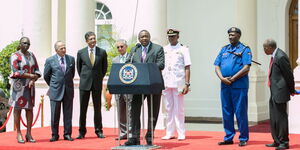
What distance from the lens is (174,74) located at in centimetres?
1225

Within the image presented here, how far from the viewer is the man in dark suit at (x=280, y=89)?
10953mm

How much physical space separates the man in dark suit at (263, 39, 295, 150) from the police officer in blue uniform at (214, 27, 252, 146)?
1.54 ft

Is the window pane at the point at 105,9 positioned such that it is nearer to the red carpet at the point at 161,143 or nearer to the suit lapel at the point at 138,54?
the red carpet at the point at 161,143

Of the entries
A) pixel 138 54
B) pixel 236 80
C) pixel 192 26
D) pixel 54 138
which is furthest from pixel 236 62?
pixel 192 26

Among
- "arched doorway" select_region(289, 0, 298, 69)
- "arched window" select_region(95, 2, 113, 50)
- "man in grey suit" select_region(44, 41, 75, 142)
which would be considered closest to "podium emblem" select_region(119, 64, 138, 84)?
"man in grey suit" select_region(44, 41, 75, 142)

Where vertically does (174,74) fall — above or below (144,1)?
below

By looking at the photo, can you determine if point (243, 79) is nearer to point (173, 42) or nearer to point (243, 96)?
point (243, 96)

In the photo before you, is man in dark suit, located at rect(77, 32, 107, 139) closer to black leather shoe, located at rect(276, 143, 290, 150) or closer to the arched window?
black leather shoe, located at rect(276, 143, 290, 150)

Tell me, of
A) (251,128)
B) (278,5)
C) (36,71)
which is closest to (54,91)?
(36,71)

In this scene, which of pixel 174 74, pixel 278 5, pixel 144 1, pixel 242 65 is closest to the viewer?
pixel 242 65

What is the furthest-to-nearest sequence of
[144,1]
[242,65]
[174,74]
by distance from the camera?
1. [144,1]
2. [174,74]
3. [242,65]

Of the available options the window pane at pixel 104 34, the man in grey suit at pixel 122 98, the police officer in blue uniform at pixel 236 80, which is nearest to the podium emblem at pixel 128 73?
the man in grey suit at pixel 122 98

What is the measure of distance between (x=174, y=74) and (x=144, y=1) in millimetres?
3893

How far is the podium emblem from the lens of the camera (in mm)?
11062
